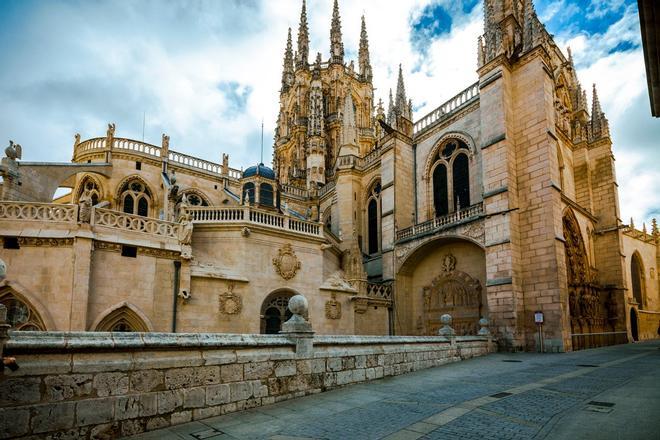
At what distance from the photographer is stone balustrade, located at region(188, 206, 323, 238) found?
16.4 meters

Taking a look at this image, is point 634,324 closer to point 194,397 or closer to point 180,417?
point 194,397

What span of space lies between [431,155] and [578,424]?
19084 mm

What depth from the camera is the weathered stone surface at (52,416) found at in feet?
13.9

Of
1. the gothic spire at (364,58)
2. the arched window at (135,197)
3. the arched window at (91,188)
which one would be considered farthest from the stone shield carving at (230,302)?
the gothic spire at (364,58)

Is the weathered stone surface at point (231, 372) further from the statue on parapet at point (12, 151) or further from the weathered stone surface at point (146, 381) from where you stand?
the statue on parapet at point (12, 151)

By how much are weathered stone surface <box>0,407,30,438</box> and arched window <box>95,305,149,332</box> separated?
877cm

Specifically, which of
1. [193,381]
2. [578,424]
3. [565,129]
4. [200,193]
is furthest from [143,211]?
[565,129]

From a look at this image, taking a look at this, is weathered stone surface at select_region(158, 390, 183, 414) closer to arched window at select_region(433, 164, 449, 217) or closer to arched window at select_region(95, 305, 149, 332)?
arched window at select_region(95, 305, 149, 332)

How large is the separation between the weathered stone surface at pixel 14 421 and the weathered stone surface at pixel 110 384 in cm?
70

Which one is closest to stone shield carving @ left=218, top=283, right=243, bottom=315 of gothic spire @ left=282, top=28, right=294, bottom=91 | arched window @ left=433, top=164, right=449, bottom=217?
arched window @ left=433, top=164, right=449, bottom=217

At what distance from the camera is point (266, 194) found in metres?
20.9

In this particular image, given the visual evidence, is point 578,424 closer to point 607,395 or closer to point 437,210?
point 607,395

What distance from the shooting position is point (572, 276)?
18.9 m

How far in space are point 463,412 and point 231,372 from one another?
3.53 meters
